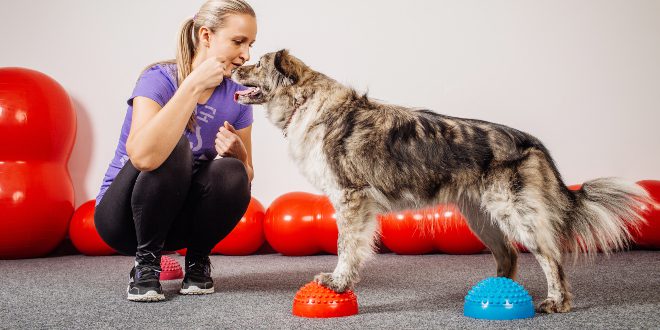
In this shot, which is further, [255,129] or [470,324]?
[255,129]

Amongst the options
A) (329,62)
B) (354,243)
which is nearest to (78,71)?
(329,62)

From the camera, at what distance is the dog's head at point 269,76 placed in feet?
8.55

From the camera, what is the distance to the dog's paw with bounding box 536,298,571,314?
2.27 m

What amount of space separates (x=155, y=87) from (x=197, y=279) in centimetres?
90

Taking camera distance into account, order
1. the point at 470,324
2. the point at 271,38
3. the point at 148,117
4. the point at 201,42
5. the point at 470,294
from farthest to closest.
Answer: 1. the point at 271,38
2. the point at 201,42
3. the point at 148,117
4. the point at 470,294
5. the point at 470,324

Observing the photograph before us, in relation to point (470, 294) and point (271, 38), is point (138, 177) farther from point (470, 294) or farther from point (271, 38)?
point (271, 38)

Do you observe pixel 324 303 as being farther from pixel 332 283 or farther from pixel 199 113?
pixel 199 113

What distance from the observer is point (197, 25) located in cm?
282

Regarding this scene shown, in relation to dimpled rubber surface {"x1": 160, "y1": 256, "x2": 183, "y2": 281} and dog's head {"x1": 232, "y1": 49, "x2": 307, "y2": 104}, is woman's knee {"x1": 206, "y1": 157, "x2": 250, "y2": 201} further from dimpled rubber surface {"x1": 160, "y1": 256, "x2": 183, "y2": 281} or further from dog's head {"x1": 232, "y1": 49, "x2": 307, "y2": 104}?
dimpled rubber surface {"x1": 160, "y1": 256, "x2": 183, "y2": 281}

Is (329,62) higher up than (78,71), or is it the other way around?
(329,62)

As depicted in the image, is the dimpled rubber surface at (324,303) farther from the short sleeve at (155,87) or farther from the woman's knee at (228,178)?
the short sleeve at (155,87)

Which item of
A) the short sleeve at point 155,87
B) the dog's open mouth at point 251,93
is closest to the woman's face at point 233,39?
the dog's open mouth at point 251,93

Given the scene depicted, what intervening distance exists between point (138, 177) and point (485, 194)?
141 centimetres

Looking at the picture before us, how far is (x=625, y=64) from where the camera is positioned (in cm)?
495
